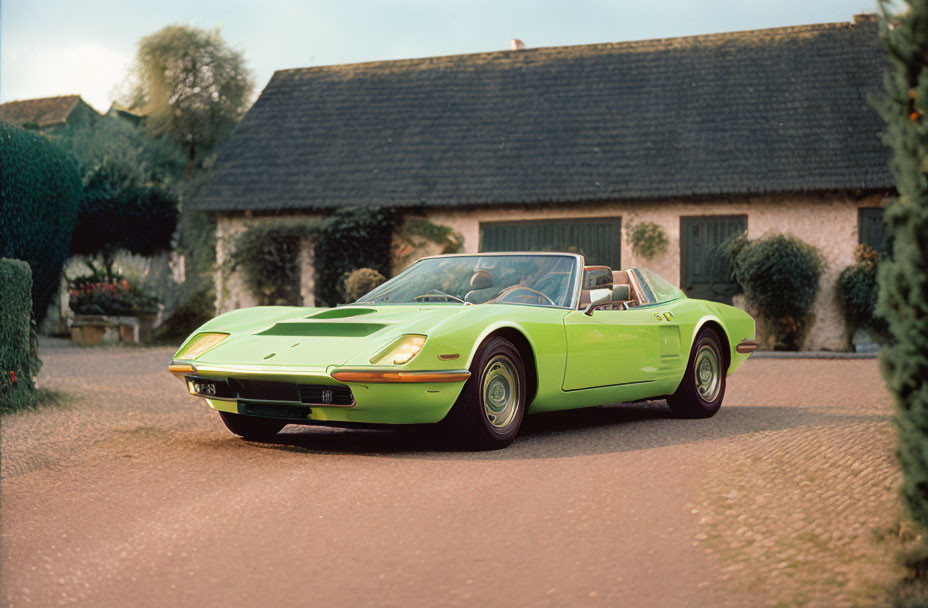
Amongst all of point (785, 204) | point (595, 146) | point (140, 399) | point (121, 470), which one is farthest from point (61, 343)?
point (121, 470)

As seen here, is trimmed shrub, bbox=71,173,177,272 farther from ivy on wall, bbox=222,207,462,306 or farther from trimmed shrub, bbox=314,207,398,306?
trimmed shrub, bbox=314,207,398,306

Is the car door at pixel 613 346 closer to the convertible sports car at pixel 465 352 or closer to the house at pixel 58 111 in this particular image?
the convertible sports car at pixel 465 352

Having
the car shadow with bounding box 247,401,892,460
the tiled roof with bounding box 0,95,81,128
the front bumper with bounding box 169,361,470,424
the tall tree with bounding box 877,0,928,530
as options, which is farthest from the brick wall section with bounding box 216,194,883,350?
the tiled roof with bounding box 0,95,81,128

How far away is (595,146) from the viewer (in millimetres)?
19984

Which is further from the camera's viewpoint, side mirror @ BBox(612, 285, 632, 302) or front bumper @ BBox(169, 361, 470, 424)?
side mirror @ BBox(612, 285, 632, 302)

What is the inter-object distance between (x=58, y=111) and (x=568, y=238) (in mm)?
22638

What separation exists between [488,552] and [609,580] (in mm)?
579

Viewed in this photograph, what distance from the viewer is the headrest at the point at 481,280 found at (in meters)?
7.41

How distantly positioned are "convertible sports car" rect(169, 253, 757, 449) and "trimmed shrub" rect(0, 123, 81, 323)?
7.32 metres

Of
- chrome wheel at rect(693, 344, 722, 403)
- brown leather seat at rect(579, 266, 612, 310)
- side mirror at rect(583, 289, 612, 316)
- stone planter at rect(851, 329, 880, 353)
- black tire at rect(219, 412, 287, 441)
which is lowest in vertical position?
stone planter at rect(851, 329, 880, 353)

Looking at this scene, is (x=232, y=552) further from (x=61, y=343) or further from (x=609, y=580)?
(x=61, y=343)

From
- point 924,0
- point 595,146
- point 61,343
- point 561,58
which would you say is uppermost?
point 561,58

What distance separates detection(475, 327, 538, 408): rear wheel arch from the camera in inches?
255

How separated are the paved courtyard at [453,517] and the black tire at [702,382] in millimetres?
442
